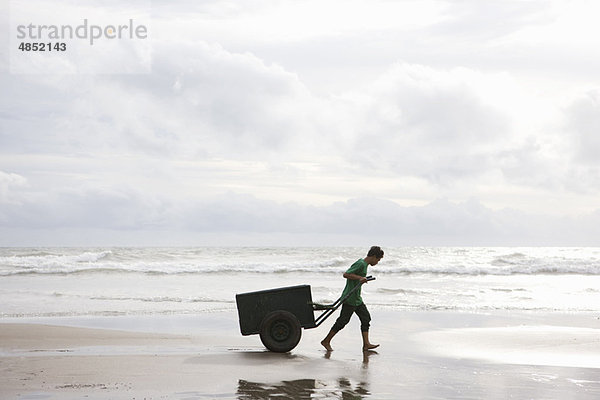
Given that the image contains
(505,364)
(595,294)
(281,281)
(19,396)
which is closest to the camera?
(19,396)

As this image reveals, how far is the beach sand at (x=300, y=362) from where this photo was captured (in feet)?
22.4

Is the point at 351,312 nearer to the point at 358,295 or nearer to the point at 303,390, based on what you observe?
the point at 358,295

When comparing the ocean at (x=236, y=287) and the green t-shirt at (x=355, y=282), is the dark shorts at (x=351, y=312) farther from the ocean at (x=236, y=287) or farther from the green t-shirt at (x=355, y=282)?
the ocean at (x=236, y=287)

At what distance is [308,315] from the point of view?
30.7 ft

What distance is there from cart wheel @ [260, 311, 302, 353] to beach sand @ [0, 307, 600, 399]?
17 centimetres

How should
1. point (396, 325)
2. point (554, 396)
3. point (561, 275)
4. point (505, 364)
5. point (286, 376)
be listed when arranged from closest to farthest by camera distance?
point (554, 396)
point (286, 376)
point (505, 364)
point (396, 325)
point (561, 275)

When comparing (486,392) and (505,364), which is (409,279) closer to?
(505,364)

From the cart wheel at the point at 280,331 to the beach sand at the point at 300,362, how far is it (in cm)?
17

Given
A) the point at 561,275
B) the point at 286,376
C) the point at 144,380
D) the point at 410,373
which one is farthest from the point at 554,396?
the point at 561,275

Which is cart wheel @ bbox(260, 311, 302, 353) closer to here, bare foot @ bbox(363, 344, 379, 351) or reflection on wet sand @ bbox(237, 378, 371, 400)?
bare foot @ bbox(363, 344, 379, 351)

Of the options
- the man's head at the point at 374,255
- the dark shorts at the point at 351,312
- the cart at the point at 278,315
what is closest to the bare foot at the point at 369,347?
the dark shorts at the point at 351,312

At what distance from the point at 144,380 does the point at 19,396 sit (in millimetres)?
1311

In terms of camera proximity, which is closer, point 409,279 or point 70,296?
point 70,296

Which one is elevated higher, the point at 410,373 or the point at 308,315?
the point at 308,315
